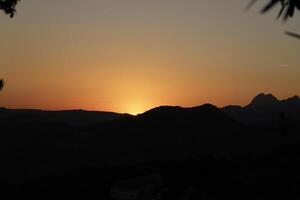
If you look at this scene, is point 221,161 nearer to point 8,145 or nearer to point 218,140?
point 218,140

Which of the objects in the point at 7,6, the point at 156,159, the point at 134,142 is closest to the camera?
the point at 7,6

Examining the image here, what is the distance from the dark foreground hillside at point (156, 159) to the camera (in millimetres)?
26141

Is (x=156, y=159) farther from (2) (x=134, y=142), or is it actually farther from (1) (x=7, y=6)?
(1) (x=7, y=6)

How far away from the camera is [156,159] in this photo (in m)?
138

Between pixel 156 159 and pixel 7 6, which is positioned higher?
pixel 7 6

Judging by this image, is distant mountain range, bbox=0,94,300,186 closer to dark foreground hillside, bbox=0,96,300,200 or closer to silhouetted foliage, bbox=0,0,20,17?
dark foreground hillside, bbox=0,96,300,200

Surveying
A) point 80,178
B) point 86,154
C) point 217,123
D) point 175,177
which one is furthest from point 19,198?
point 217,123

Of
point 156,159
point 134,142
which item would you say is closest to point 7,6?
point 156,159

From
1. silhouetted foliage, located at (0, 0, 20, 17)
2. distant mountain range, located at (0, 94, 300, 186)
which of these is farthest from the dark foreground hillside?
silhouetted foliage, located at (0, 0, 20, 17)

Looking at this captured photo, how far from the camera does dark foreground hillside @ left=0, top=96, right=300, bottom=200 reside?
85.8ft

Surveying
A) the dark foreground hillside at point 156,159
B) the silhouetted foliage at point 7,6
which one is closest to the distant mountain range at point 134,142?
the dark foreground hillside at point 156,159

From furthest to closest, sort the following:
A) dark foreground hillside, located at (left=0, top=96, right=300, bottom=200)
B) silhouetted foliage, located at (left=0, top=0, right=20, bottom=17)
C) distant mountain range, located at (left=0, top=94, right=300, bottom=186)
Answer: distant mountain range, located at (left=0, top=94, right=300, bottom=186) → dark foreground hillside, located at (left=0, top=96, right=300, bottom=200) → silhouetted foliage, located at (left=0, top=0, right=20, bottom=17)

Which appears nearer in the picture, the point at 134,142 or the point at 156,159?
the point at 156,159

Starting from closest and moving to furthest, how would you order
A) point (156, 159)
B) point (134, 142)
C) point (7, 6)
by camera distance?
point (7, 6)
point (156, 159)
point (134, 142)
